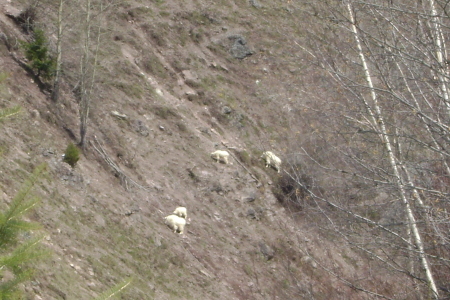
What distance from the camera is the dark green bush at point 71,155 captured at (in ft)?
50.0

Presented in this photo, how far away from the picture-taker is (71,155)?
15.2 meters

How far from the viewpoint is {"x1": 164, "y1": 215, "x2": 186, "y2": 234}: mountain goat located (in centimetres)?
1667

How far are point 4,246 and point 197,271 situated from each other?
12.3m

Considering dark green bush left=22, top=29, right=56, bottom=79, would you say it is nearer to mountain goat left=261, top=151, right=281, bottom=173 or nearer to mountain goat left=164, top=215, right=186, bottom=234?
mountain goat left=164, top=215, right=186, bottom=234

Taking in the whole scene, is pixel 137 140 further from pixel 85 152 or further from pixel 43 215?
pixel 43 215

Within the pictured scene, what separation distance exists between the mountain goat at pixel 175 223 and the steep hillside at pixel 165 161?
202mm

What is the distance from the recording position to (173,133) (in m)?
21.2

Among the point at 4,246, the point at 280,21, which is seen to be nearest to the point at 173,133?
the point at 280,21

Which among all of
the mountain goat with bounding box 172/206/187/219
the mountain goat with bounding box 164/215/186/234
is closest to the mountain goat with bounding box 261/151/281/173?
the mountain goat with bounding box 172/206/187/219

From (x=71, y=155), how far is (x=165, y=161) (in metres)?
4.91

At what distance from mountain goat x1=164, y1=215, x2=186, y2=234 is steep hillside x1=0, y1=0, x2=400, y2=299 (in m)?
0.20

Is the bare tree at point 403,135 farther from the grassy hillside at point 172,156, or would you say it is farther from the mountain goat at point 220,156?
the mountain goat at point 220,156

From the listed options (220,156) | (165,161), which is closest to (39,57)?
(165,161)

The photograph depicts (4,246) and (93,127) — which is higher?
(4,246)
